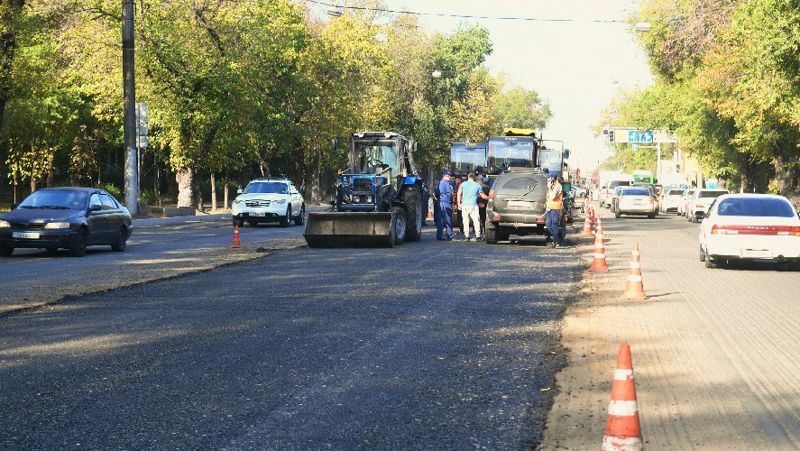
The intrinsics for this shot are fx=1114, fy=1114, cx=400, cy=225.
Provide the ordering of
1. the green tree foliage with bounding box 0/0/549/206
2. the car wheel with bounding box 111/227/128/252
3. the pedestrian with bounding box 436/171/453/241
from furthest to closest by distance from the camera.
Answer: the green tree foliage with bounding box 0/0/549/206, the pedestrian with bounding box 436/171/453/241, the car wheel with bounding box 111/227/128/252

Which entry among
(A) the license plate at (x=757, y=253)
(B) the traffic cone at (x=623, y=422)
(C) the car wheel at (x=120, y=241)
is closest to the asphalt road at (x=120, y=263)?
(C) the car wheel at (x=120, y=241)

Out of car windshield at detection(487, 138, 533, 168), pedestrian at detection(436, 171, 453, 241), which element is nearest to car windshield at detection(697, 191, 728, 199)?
car windshield at detection(487, 138, 533, 168)

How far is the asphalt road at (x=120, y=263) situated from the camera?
1599 centimetres

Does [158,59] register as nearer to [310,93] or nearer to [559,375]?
[310,93]

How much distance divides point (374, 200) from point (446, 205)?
3448 millimetres

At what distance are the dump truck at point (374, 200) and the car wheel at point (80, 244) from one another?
5.17m

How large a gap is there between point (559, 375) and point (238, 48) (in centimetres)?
4278

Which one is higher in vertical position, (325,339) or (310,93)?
(310,93)

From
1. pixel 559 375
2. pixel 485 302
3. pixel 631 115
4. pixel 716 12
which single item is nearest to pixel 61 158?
pixel 716 12

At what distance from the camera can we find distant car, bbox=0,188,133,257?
75.1 feet

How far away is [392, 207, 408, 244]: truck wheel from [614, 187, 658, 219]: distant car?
3005 cm

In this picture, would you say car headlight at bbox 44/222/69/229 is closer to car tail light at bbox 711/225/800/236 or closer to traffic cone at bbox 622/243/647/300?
traffic cone at bbox 622/243/647/300

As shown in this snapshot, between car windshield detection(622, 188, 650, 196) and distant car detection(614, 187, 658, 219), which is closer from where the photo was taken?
distant car detection(614, 187, 658, 219)

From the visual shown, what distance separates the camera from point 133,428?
709 cm
